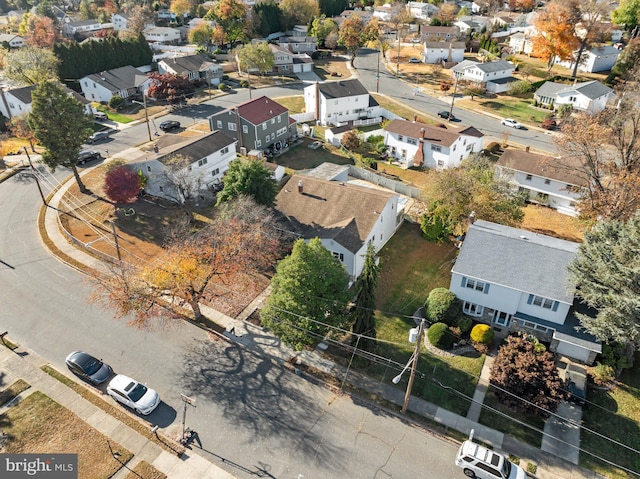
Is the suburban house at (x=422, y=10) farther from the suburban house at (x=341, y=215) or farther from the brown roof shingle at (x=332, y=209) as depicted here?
the brown roof shingle at (x=332, y=209)

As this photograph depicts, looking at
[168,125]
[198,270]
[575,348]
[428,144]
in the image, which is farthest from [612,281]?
[168,125]

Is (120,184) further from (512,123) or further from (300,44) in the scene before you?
(300,44)

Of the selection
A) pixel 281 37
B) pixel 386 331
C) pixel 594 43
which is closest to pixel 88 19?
pixel 281 37

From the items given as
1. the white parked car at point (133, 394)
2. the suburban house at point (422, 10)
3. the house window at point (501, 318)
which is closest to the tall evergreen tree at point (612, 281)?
the house window at point (501, 318)

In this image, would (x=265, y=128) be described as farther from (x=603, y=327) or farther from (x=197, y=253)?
(x=603, y=327)

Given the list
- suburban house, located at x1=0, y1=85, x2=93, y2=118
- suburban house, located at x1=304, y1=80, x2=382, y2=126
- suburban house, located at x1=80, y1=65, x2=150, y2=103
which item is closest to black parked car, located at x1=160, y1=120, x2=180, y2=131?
suburban house, located at x1=0, y1=85, x2=93, y2=118

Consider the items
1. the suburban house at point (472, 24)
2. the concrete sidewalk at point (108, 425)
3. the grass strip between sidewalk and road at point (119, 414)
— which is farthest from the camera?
the suburban house at point (472, 24)

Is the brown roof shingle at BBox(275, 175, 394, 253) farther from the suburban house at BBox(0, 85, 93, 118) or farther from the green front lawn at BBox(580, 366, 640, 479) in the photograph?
the suburban house at BBox(0, 85, 93, 118)
